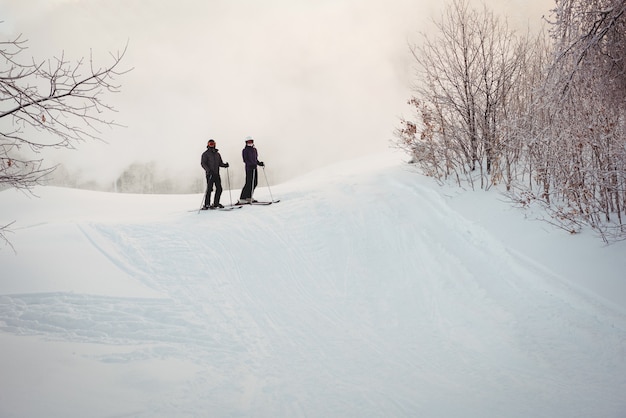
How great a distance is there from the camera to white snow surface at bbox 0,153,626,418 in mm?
3951

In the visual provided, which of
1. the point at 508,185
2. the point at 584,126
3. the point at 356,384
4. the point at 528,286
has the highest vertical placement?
the point at 584,126

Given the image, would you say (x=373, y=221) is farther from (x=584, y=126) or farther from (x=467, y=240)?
(x=584, y=126)

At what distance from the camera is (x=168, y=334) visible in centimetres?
522

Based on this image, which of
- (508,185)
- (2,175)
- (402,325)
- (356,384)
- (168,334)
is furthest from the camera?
(508,185)

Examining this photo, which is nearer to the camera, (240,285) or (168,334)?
(168,334)

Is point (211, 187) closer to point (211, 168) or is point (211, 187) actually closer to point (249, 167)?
point (211, 168)

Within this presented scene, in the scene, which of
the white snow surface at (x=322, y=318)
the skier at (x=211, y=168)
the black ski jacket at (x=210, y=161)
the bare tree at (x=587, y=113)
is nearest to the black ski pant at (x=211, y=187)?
the skier at (x=211, y=168)

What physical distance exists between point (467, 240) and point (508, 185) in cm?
217

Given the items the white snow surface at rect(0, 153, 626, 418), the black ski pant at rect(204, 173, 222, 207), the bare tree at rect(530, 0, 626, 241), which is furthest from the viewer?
the black ski pant at rect(204, 173, 222, 207)

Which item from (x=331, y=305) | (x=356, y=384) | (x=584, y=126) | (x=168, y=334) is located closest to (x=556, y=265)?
(x=584, y=126)

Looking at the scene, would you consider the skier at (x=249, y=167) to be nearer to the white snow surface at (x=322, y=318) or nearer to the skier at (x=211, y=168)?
the skier at (x=211, y=168)

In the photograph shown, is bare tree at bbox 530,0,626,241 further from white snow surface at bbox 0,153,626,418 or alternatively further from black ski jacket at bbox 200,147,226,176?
black ski jacket at bbox 200,147,226,176

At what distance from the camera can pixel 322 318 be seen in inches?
230

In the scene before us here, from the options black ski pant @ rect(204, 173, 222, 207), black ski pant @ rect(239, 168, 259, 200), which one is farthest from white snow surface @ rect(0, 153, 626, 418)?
black ski pant @ rect(239, 168, 259, 200)
